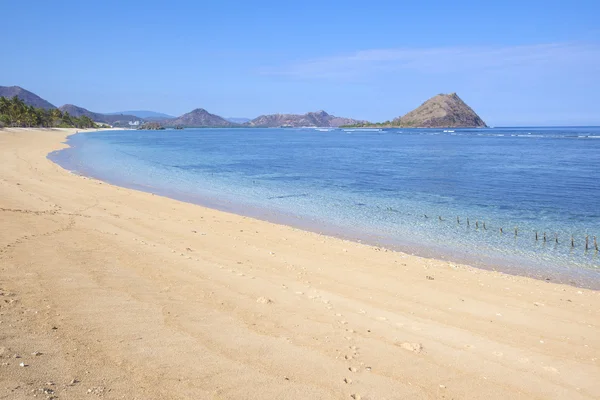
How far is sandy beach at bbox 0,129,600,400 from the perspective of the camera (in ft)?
17.8

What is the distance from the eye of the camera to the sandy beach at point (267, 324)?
17.8 ft

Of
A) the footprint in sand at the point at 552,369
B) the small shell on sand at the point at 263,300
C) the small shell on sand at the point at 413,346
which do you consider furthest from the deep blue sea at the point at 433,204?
the small shell on sand at the point at 263,300

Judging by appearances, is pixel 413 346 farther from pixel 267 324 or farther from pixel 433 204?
pixel 433 204

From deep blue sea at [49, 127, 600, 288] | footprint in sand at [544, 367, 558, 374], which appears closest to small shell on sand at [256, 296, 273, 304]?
footprint in sand at [544, 367, 558, 374]

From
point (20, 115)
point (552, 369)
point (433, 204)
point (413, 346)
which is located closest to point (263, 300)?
point (413, 346)

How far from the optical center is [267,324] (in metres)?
7.33

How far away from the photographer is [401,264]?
12.7 metres

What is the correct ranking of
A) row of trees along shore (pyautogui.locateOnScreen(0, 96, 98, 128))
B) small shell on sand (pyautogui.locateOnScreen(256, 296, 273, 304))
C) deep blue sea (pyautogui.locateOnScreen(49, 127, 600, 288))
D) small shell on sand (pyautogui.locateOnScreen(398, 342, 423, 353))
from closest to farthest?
small shell on sand (pyautogui.locateOnScreen(398, 342, 423, 353)) < small shell on sand (pyautogui.locateOnScreen(256, 296, 273, 304)) < deep blue sea (pyautogui.locateOnScreen(49, 127, 600, 288)) < row of trees along shore (pyautogui.locateOnScreen(0, 96, 98, 128))

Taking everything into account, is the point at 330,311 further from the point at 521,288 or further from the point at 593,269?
the point at 593,269

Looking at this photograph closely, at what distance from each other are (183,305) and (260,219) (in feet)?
41.5

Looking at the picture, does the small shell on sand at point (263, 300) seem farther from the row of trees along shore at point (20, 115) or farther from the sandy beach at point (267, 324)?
the row of trees along shore at point (20, 115)

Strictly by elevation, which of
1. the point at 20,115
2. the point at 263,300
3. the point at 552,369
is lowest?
the point at 552,369

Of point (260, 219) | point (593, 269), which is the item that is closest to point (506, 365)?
point (593, 269)

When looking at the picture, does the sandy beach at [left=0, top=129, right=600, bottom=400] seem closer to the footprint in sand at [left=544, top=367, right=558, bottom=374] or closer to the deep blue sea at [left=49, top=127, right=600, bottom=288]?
the footprint in sand at [left=544, top=367, right=558, bottom=374]
